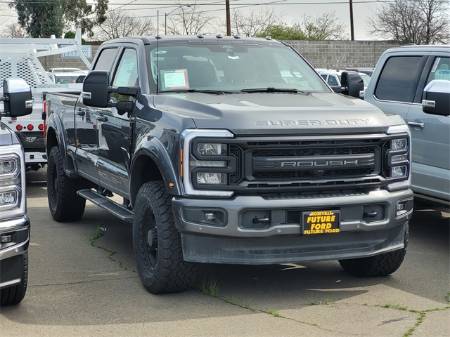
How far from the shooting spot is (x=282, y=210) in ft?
16.6

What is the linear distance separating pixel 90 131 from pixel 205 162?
9.04 ft

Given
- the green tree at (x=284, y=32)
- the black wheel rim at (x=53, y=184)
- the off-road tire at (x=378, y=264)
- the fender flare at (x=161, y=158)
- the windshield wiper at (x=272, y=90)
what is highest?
the green tree at (x=284, y=32)

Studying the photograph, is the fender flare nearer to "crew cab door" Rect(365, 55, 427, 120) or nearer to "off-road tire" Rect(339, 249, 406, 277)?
"off-road tire" Rect(339, 249, 406, 277)

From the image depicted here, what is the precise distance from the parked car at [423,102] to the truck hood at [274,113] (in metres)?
1.27

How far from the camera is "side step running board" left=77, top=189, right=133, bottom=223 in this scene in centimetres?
637

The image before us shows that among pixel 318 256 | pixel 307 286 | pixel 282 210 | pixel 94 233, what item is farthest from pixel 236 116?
pixel 94 233

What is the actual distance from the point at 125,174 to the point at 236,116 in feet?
5.52

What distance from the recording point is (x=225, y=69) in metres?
6.40

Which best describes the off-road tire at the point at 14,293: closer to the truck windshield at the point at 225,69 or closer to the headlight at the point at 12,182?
the headlight at the point at 12,182

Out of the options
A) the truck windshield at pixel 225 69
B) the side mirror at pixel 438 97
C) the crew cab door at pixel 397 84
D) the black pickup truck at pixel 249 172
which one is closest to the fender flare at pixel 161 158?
the black pickup truck at pixel 249 172

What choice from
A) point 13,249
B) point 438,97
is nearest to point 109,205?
point 13,249

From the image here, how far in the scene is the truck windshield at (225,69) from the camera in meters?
6.20

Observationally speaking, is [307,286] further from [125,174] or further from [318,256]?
[125,174]

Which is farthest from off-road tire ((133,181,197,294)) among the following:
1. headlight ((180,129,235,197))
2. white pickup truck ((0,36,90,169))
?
white pickup truck ((0,36,90,169))
